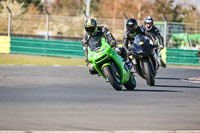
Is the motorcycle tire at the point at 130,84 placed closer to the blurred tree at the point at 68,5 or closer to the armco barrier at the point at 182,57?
A: the armco barrier at the point at 182,57

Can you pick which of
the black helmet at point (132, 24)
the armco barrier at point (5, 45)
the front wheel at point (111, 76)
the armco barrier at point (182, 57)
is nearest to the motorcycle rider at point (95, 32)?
the front wheel at point (111, 76)

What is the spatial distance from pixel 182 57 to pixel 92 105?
17871mm

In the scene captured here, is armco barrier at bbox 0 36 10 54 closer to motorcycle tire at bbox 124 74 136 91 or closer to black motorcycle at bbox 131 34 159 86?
black motorcycle at bbox 131 34 159 86

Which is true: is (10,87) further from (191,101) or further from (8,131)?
(8,131)

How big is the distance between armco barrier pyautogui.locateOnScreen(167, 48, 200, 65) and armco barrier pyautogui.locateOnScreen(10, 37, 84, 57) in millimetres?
4251

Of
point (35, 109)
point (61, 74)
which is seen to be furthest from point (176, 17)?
point (35, 109)

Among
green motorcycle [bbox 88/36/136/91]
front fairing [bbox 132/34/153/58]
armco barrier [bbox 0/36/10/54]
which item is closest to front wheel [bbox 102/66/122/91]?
green motorcycle [bbox 88/36/136/91]

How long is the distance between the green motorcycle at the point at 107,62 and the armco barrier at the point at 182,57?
14.8m

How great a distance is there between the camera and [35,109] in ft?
29.2

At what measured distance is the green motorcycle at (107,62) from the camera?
38.3 ft

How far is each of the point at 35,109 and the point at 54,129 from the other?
1912 mm

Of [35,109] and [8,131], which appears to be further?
[35,109]

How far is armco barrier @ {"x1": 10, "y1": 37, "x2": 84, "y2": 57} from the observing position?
28016 mm

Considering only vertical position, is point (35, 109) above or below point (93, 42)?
below
